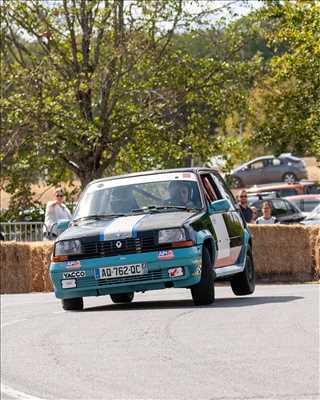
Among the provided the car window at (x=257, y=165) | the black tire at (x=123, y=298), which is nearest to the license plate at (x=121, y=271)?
the black tire at (x=123, y=298)

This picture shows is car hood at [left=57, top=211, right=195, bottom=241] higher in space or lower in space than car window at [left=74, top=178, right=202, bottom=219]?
lower

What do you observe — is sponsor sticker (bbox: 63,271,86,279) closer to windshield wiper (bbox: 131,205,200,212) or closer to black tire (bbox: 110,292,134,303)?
windshield wiper (bbox: 131,205,200,212)

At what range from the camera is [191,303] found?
16156 millimetres

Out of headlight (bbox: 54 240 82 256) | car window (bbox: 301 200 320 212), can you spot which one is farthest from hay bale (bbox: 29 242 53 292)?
car window (bbox: 301 200 320 212)

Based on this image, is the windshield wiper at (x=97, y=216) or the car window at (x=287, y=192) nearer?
the windshield wiper at (x=97, y=216)

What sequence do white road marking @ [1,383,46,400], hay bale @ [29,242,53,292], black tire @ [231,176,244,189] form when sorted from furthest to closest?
black tire @ [231,176,244,189] < hay bale @ [29,242,53,292] < white road marking @ [1,383,46,400]

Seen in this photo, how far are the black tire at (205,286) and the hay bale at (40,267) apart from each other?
919 centimetres

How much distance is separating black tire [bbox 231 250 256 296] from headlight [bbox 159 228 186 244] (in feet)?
7.37

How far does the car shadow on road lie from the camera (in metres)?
15.3

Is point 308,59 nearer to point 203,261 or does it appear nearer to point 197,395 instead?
point 203,261

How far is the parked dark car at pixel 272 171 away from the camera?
209ft

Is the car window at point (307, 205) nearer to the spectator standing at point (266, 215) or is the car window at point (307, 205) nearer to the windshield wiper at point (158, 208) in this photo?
the spectator standing at point (266, 215)

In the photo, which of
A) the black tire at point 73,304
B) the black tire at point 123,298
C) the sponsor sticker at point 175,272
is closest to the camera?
the sponsor sticker at point 175,272

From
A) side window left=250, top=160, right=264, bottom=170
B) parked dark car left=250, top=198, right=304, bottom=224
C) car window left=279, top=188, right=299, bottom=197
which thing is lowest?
side window left=250, top=160, right=264, bottom=170
